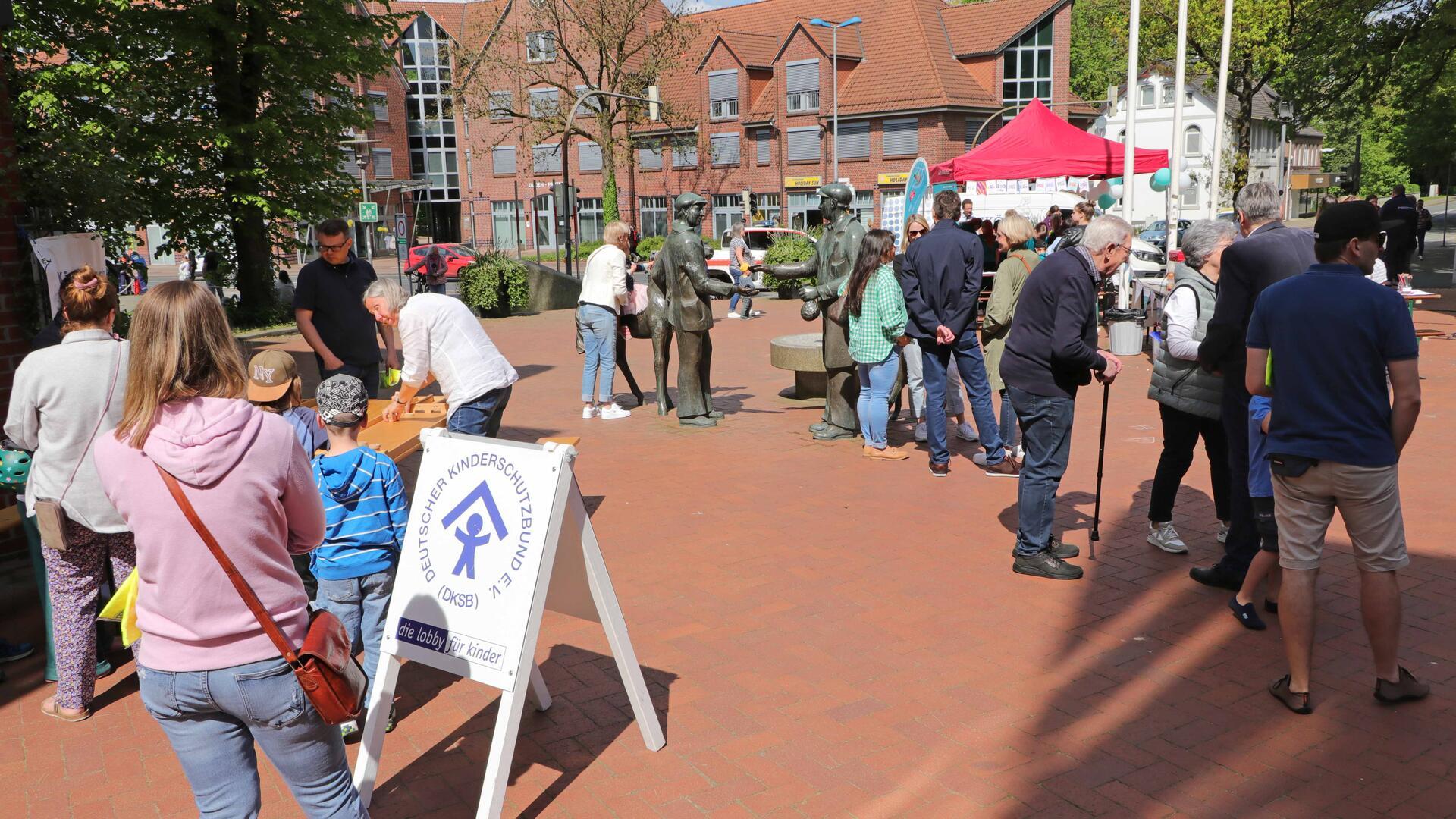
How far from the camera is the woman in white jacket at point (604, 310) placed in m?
9.98

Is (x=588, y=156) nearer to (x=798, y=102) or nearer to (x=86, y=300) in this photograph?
(x=798, y=102)

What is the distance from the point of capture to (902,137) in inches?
1876

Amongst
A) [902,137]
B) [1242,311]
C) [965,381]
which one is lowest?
[965,381]

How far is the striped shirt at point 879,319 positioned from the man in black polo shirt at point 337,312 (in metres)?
3.29

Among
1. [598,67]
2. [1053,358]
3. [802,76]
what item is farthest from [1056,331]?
[802,76]

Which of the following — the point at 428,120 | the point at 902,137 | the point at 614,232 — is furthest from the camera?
the point at 428,120

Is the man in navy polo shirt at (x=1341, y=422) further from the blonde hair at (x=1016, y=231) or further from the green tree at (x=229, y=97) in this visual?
the green tree at (x=229, y=97)

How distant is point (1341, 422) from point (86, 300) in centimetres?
457

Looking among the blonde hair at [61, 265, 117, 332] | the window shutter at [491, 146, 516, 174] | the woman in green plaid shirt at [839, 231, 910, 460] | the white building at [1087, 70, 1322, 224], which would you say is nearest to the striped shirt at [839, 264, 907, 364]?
the woman in green plaid shirt at [839, 231, 910, 460]

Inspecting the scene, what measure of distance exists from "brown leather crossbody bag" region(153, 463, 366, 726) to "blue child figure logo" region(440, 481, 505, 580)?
98cm

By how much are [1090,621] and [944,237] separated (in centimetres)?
348

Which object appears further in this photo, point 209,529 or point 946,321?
point 946,321

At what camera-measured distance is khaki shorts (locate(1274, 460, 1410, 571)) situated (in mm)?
3881

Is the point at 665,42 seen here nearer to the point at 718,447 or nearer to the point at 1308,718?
the point at 718,447
